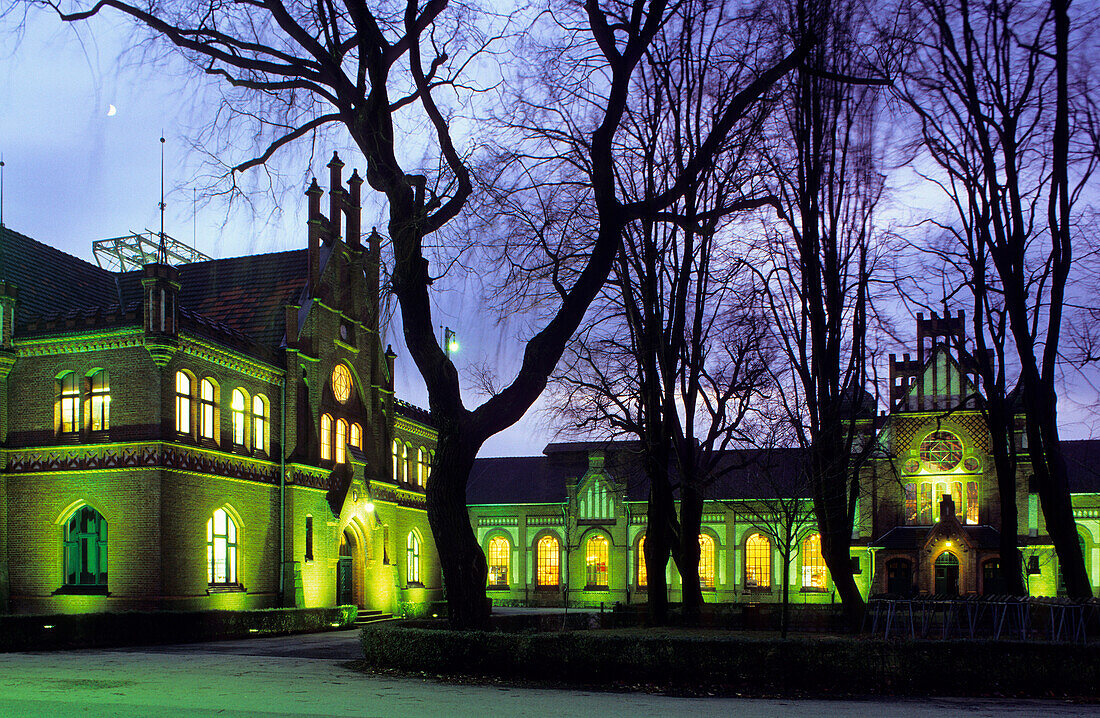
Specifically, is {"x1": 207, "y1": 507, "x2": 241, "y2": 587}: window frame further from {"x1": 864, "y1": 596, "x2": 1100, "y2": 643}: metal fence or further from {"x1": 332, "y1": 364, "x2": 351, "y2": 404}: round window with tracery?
{"x1": 864, "y1": 596, "x2": 1100, "y2": 643}: metal fence

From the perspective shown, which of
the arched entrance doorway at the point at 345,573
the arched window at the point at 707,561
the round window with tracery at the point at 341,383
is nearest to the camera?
the arched entrance doorway at the point at 345,573

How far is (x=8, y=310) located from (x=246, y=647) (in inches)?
483

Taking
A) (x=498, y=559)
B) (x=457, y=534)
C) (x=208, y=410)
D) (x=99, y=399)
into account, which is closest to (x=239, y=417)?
(x=208, y=410)

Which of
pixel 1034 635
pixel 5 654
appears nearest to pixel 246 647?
pixel 5 654

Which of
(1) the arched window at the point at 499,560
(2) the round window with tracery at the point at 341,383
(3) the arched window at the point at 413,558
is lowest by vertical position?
(1) the arched window at the point at 499,560

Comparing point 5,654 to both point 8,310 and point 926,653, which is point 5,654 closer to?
point 8,310

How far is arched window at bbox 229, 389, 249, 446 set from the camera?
95.3 feet

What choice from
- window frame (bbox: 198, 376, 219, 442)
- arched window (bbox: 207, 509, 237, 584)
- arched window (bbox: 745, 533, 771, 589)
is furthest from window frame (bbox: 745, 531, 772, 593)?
window frame (bbox: 198, 376, 219, 442)

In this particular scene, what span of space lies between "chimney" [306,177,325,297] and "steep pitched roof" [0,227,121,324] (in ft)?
21.4

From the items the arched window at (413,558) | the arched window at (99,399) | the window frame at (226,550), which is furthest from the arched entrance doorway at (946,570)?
the arched window at (99,399)

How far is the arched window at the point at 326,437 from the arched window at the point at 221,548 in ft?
16.8

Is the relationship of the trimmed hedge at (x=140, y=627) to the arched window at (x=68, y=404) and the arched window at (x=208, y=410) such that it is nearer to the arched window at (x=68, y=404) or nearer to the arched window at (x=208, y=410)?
the arched window at (x=208, y=410)

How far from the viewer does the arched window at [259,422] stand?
30.1 metres

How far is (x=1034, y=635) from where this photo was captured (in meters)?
22.1
